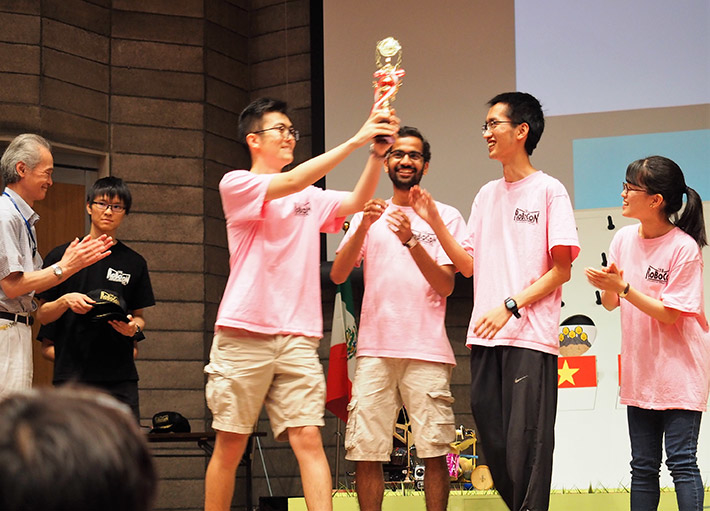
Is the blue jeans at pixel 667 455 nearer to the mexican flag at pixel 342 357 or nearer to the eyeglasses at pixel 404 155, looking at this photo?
the eyeglasses at pixel 404 155

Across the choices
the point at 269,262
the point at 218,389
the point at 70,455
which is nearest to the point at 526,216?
the point at 269,262

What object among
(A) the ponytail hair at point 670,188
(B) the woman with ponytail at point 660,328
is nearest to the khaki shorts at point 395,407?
(B) the woman with ponytail at point 660,328

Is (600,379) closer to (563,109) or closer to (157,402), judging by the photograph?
(563,109)

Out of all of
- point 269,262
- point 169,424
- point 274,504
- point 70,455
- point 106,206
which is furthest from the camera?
point 169,424

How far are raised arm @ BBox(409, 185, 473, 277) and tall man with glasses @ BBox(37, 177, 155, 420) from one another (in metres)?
1.38

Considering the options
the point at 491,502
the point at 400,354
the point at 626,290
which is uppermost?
the point at 626,290

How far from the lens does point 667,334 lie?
3.21m

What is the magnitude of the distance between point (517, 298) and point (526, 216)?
0.33 m

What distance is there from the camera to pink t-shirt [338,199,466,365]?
330 cm

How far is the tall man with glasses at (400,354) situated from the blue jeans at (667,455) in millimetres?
700

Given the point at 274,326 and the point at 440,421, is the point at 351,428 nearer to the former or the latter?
the point at 440,421

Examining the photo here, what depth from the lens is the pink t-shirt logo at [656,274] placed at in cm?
323

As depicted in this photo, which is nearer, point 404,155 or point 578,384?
point 404,155

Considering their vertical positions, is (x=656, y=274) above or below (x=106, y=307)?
above
